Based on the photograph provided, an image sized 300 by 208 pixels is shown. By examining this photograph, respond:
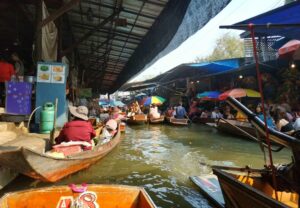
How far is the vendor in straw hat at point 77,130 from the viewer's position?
6055mm

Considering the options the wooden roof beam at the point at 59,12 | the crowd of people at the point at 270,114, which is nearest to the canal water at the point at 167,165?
the crowd of people at the point at 270,114

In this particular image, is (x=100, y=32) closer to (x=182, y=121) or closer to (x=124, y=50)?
(x=124, y=50)

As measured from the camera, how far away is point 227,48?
47.7 meters

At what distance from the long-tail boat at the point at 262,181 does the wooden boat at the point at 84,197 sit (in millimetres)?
1095

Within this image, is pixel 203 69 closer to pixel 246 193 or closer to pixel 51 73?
pixel 51 73

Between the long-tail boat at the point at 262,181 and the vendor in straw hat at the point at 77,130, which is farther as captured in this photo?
the vendor in straw hat at the point at 77,130

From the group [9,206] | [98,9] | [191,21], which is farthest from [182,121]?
[9,206]

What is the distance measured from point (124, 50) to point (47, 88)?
691 centimetres

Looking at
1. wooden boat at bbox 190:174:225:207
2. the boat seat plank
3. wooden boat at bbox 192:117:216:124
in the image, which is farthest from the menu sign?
wooden boat at bbox 192:117:216:124

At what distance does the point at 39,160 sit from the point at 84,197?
4.98ft

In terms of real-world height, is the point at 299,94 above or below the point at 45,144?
above

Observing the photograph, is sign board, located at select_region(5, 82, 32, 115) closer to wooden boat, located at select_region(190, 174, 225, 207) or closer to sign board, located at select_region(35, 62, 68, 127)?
sign board, located at select_region(35, 62, 68, 127)

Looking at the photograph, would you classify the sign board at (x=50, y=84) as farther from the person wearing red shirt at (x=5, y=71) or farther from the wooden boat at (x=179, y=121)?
the wooden boat at (x=179, y=121)

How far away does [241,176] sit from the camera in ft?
14.5
